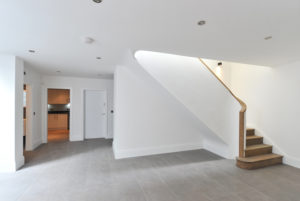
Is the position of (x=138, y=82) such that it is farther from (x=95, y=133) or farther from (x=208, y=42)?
(x=95, y=133)

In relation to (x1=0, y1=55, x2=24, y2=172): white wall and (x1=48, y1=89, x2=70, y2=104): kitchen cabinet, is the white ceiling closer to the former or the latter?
(x1=0, y1=55, x2=24, y2=172): white wall

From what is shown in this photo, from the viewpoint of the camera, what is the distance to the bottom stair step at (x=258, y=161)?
3.13m

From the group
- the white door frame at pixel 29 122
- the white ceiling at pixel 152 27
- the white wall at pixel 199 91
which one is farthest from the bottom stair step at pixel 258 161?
the white door frame at pixel 29 122

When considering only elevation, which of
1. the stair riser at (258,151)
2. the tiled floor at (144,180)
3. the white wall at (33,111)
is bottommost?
the tiled floor at (144,180)

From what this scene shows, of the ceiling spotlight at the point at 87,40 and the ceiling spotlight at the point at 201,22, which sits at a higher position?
the ceiling spotlight at the point at 201,22

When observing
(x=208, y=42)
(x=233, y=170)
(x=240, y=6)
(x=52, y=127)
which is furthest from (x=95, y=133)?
(x=240, y=6)

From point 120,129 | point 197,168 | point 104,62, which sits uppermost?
point 104,62

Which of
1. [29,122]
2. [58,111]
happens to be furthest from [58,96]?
[29,122]

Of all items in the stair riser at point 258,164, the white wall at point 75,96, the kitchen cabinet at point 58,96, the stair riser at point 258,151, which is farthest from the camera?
the kitchen cabinet at point 58,96

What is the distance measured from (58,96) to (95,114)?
3.24 meters

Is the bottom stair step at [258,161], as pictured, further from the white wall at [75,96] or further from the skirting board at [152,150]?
the white wall at [75,96]

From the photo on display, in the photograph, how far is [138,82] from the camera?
3.97 m

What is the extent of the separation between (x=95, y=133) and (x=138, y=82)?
124 inches

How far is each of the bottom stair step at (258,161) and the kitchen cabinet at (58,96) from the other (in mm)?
7895
